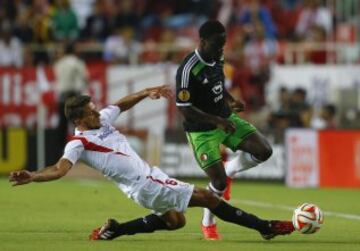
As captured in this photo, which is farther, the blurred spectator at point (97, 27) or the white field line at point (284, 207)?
the blurred spectator at point (97, 27)

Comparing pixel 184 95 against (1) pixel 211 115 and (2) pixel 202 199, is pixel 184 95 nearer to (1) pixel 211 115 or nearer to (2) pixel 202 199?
(1) pixel 211 115

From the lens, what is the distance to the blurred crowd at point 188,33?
23.6 m

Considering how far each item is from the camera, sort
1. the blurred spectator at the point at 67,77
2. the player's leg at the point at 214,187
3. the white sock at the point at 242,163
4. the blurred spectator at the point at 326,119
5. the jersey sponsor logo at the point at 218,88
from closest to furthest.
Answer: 1. the player's leg at the point at 214,187
2. the jersey sponsor logo at the point at 218,88
3. the white sock at the point at 242,163
4. the blurred spectator at the point at 326,119
5. the blurred spectator at the point at 67,77

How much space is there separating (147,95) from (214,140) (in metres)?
0.95

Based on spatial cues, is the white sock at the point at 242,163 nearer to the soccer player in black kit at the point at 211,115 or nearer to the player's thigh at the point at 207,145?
the soccer player in black kit at the point at 211,115

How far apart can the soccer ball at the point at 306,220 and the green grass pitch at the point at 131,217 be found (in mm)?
149

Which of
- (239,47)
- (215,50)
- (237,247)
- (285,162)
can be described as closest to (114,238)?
(237,247)

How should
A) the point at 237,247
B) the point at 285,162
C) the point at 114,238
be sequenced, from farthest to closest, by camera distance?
the point at 285,162, the point at 114,238, the point at 237,247

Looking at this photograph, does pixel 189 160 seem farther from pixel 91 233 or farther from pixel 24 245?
pixel 24 245

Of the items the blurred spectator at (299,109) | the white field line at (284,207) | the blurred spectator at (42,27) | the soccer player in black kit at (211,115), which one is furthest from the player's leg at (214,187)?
the blurred spectator at (42,27)

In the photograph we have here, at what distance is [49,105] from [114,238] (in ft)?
43.0

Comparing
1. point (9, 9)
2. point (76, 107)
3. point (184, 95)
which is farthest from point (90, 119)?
point (9, 9)

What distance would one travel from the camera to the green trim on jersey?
11938 millimetres

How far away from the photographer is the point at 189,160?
74.2ft
